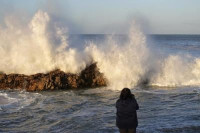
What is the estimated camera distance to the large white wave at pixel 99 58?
16172 millimetres

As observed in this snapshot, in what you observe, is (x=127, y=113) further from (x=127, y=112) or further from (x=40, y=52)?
(x=40, y=52)

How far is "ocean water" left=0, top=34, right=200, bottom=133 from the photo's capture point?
28.3ft

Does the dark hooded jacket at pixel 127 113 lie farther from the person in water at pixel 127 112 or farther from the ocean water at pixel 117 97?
the ocean water at pixel 117 97

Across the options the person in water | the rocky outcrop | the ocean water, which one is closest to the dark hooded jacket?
the person in water

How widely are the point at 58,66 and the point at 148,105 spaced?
22.3 feet

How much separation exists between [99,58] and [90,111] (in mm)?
6810

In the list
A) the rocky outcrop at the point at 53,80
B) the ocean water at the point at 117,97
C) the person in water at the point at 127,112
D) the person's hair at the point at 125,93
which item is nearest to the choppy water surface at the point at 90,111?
the ocean water at the point at 117,97

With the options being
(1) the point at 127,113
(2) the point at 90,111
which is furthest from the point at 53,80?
(1) the point at 127,113

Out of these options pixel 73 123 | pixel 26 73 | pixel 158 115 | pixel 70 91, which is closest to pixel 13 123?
pixel 73 123

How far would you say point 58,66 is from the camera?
1639 cm

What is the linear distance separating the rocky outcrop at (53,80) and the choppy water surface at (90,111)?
2.84 feet

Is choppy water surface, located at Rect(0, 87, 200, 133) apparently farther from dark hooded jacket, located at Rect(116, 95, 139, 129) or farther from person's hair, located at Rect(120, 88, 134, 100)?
person's hair, located at Rect(120, 88, 134, 100)

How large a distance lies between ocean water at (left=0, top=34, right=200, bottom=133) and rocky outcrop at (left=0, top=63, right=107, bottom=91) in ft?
2.07

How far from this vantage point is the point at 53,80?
48.2 feet
